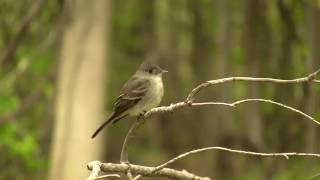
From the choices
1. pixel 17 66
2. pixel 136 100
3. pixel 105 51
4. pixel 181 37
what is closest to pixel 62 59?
pixel 105 51

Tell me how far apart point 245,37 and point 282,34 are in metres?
0.55

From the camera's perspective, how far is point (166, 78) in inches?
636

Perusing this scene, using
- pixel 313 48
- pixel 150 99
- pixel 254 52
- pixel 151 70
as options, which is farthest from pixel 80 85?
pixel 150 99

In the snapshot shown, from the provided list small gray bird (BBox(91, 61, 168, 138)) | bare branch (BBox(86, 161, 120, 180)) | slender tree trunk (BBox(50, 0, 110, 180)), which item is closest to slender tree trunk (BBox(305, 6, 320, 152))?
slender tree trunk (BBox(50, 0, 110, 180))

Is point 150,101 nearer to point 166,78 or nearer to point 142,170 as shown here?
point 142,170

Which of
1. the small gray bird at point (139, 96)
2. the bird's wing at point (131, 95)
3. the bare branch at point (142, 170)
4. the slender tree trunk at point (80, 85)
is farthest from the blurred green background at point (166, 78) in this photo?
the bare branch at point (142, 170)

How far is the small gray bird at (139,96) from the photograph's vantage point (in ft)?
19.5

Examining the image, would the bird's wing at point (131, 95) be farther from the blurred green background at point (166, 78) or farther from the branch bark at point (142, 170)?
the blurred green background at point (166, 78)

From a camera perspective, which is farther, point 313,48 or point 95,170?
point 313,48

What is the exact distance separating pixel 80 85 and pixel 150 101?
12.3 ft

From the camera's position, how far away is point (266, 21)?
37.9 ft

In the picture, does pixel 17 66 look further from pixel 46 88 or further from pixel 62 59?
pixel 62 59

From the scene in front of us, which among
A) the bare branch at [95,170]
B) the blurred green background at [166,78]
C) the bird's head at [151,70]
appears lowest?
the blurred green background at [166,78]

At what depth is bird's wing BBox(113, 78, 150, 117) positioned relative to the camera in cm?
596
